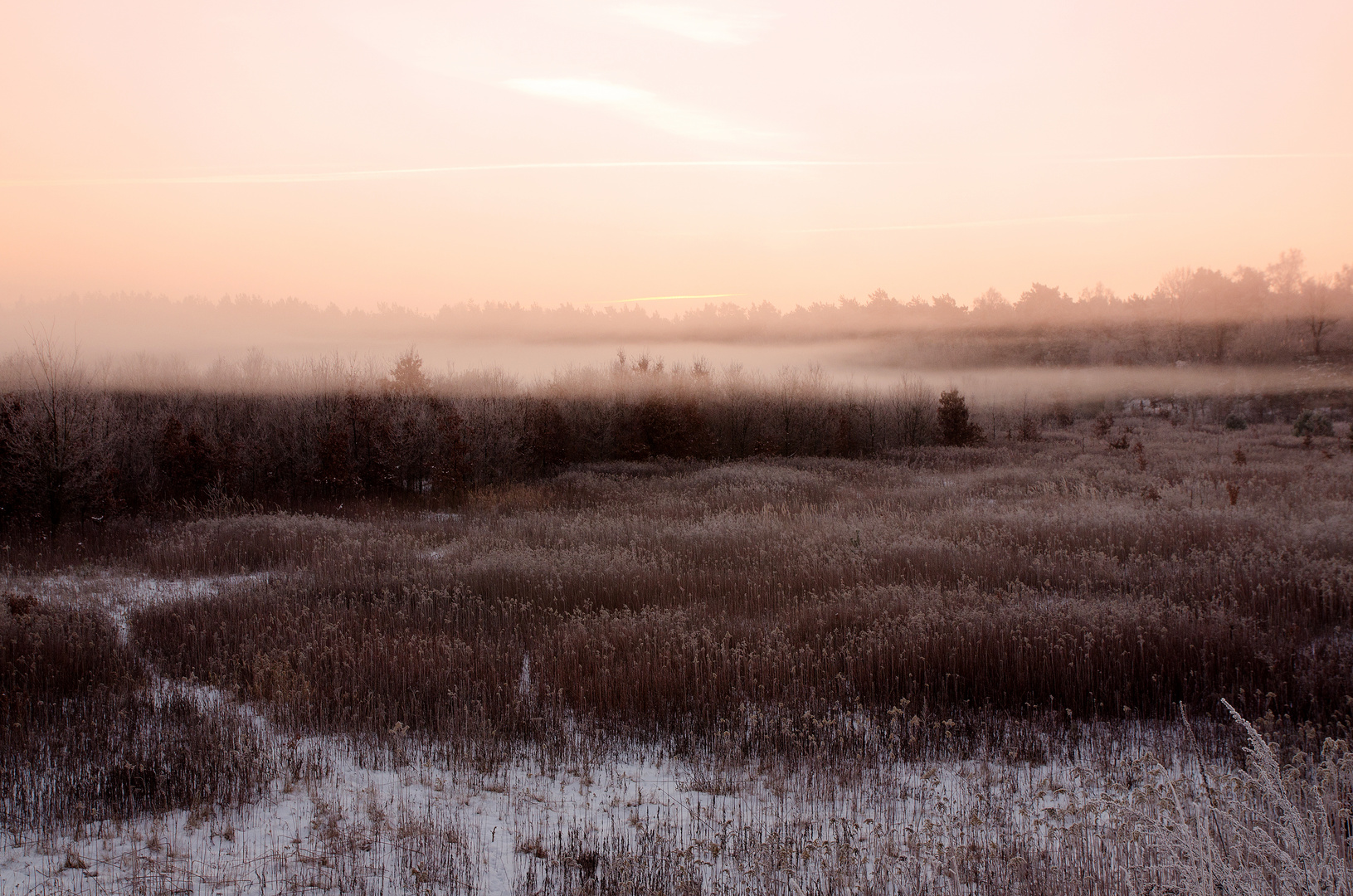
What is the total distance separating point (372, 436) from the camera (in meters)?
30.2

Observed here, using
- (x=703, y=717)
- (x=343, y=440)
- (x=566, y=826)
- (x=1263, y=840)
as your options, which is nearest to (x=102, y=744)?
(x=566, y=826)

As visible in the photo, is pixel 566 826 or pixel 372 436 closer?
pixel 566 826

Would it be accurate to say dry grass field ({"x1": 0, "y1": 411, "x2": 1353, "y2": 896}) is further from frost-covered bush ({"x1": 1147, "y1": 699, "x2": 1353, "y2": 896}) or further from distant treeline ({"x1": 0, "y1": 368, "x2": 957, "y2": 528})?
distant treeline ({"x1": 0, "y1": 368, "x2": 957, "y2": 528})

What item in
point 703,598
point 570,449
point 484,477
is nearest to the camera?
point 703,598

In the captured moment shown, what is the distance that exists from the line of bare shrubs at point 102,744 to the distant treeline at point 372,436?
15.4 m

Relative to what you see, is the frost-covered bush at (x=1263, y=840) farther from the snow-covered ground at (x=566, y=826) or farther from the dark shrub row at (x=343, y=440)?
the dark shrub row at (x=343, y=440)

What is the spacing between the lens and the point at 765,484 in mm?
26531

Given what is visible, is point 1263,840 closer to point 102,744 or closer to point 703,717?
point 703,717

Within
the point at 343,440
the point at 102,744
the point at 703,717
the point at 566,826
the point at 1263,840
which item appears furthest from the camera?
the point at 343,440

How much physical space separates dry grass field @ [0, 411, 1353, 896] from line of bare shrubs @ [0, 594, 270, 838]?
0.11 ft

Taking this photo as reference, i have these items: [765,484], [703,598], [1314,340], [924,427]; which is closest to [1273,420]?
[1314,340]

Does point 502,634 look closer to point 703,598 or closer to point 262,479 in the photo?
point 703,598

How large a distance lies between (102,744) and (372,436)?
85.4 feet

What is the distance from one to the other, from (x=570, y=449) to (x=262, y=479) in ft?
54.0
